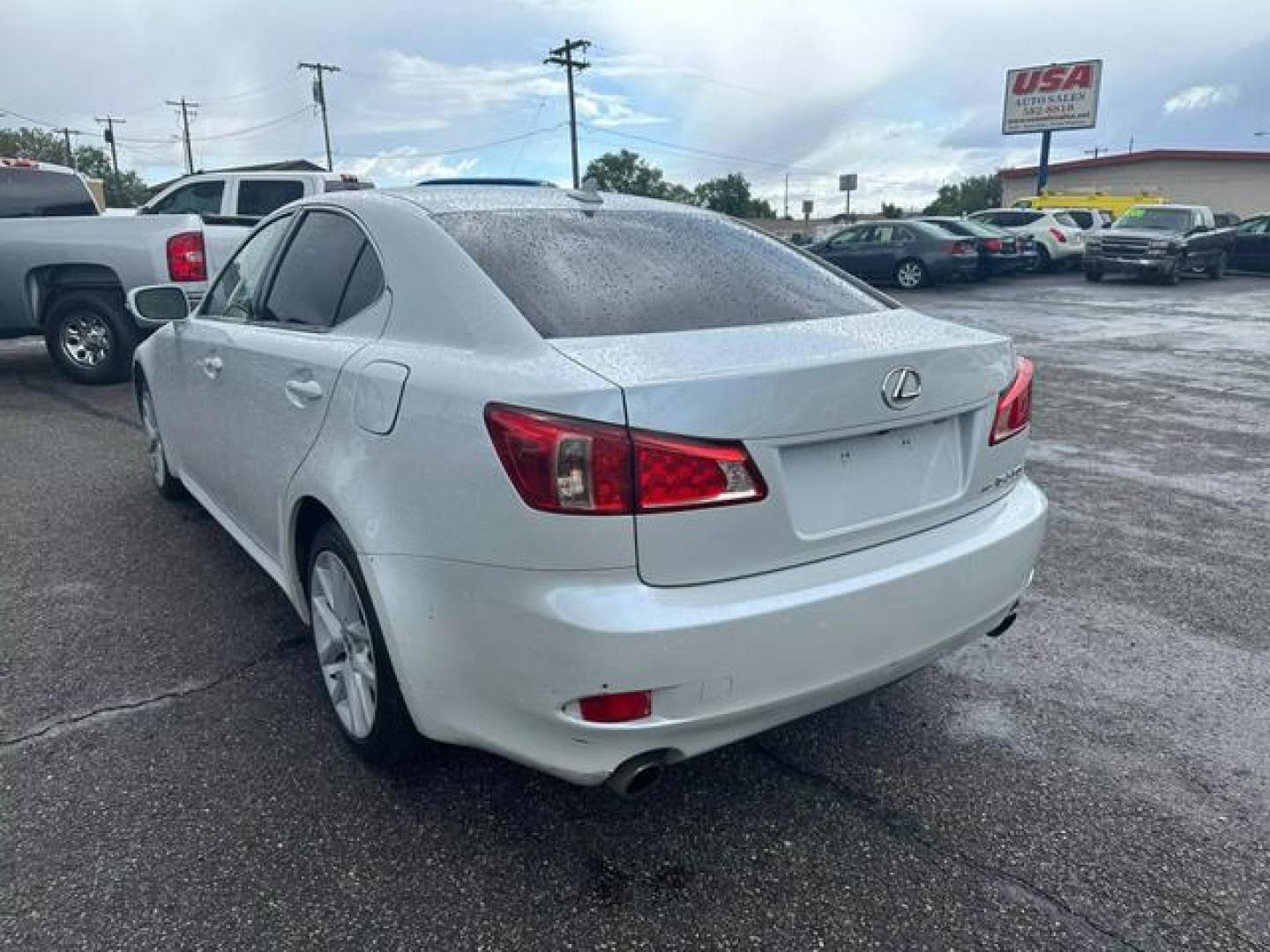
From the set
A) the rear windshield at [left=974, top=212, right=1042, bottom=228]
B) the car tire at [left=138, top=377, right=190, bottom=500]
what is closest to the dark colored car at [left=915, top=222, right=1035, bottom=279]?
the rear windshield at [left=974, top=212, right=1042, bottom=228]

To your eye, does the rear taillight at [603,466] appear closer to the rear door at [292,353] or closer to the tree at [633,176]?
the rear door at [292,353]

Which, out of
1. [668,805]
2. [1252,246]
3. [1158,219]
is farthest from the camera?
[1252,246]

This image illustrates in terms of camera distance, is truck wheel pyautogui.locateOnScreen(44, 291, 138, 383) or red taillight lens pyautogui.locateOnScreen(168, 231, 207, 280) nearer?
red taillight lens pyautogui.locateOnScreen(168, 231, 207, 280)

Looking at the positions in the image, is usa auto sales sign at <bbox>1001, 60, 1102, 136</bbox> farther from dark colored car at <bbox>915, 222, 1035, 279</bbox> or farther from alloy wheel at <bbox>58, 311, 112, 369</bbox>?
alloy wheel at <bbox>58, 311, 112, 369</bbox>

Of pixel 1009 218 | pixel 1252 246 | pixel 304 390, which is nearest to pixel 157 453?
pixel 304 390

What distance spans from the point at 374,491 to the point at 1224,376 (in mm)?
9823

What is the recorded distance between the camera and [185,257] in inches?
332

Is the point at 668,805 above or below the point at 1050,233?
below

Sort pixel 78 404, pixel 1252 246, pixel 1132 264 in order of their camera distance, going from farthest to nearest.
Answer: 1. pixel 1252 246
2. pixel 1132 264
3. pixel 78 404

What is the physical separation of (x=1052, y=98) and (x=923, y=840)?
142 ft

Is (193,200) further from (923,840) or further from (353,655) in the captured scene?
(923,840)

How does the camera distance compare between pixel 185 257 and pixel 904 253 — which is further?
pixel 904 253

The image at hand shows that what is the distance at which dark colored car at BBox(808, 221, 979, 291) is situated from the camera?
1988 centimetres

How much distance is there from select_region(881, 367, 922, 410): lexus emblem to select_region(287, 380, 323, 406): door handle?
153 cm
